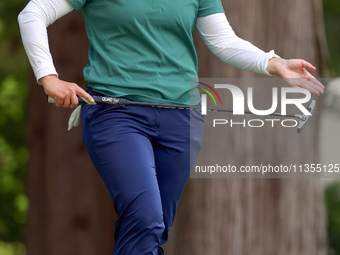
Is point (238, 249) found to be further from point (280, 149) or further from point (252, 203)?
point (280, 149)

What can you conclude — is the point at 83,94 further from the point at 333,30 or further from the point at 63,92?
the point at 333,30

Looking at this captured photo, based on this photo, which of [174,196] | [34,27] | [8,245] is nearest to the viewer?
[34,27]

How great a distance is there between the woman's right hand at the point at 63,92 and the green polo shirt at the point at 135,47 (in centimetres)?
14

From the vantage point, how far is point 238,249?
5191mm

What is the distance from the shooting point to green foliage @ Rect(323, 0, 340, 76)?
10000 millimetres

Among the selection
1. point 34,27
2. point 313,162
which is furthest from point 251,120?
point 34,27

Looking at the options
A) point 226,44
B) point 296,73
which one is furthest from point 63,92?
point 296,73

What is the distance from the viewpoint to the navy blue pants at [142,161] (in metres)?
2.72

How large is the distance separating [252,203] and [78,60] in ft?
5.93

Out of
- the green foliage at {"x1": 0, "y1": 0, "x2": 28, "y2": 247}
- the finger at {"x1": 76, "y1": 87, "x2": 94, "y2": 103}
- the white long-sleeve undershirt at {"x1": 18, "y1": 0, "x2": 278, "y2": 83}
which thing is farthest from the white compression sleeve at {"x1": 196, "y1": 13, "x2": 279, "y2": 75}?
the green foliage at {"x1": 0, "y1": 0, "x2": 28, "y2": 247}

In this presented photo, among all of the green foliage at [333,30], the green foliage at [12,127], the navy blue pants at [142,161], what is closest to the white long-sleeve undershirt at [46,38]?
the navy blue pants at [142,161]

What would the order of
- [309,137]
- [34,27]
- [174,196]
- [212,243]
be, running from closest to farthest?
1. [34,27]
2. [174,196]
3. [212,243]
4. [309,137]

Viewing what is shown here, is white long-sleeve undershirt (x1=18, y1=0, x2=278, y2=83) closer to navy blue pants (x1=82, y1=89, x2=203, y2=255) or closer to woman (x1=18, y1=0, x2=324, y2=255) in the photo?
woman (x1=18, y1=0, x2=324, y2=255)

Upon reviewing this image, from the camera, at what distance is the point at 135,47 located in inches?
115
